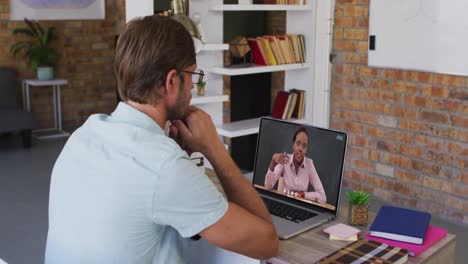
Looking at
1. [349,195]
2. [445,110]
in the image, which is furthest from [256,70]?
[349,195]

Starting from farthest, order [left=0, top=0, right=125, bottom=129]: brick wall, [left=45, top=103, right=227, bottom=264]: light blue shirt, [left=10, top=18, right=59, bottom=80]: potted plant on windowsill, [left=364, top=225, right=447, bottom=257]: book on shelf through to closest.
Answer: [left=0, top=0, right=125, bottom=129]: brick wall, [left=10, top=18, right=59, bottom=80]: potted plant on windowsill, [left=364, top=225, right=447, bottom=257]: book on shelf, [left=45, top=103, right=227, bottom=264]: light blue shirt

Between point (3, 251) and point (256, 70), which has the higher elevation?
point (256, 70)

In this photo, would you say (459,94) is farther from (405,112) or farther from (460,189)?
(460,189)

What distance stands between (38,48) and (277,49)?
3467 mm

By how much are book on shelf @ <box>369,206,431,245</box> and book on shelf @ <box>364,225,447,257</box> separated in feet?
0.04

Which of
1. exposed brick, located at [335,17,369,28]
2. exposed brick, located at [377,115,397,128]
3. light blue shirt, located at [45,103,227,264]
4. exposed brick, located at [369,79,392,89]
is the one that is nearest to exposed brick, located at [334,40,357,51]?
exposed brick, located at [335,17,369,28]

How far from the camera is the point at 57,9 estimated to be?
22.7 feet

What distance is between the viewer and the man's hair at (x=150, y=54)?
1.33 meters

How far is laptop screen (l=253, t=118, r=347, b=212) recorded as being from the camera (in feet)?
6.34

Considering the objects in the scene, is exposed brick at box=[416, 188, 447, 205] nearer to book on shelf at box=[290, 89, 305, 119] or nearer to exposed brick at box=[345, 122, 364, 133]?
exposed brick at box=[345, 122, 364, 133]

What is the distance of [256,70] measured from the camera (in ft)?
13.4

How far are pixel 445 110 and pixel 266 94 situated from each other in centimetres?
191

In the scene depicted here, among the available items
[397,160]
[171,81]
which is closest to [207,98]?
[397,160]

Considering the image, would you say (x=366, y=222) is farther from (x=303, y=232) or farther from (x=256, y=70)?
(x=256, y=70)
